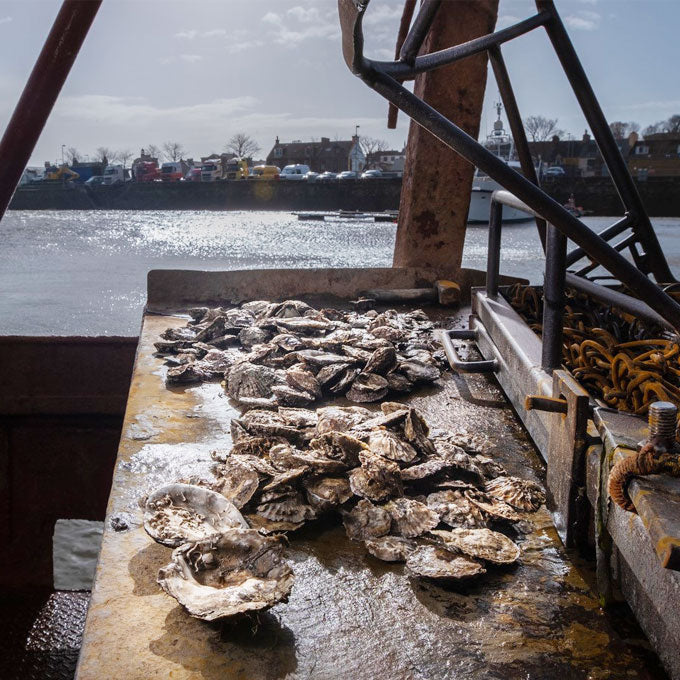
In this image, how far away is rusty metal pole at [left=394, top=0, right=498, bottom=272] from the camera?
4945 millimetres

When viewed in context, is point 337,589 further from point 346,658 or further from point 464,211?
point 464,211

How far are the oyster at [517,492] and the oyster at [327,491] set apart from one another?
418 millimetres

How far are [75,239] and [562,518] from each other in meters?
25.4

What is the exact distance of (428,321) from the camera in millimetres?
4129

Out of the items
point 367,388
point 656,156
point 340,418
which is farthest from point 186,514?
point 656,156

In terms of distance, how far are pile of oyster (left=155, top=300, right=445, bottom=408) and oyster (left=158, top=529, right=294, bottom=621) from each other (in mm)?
1084

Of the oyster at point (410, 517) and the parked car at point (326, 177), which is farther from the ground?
the parked car at point (326, 177)

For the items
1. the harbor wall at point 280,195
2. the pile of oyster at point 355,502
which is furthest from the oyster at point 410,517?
the harbor wall at point 280,195

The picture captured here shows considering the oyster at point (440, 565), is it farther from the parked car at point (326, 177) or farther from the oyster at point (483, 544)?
the parked car at point (326, 177)

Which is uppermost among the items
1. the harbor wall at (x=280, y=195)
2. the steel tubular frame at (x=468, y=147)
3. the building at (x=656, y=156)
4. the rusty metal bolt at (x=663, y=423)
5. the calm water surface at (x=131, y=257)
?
the building at (x=656, y=156)

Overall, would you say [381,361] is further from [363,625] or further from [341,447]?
[363,625]

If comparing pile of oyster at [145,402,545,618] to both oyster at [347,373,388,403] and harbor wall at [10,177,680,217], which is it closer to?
oyster at [347,373,388,403]

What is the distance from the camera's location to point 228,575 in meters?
1.38

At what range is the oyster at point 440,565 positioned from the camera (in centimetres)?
Result: 143
